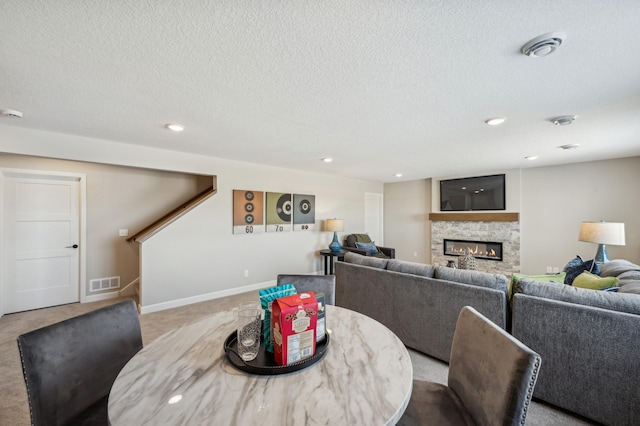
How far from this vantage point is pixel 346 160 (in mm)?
4324

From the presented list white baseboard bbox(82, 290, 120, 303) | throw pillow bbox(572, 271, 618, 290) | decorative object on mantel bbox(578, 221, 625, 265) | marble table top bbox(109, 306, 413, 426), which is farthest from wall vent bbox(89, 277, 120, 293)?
decorative object on mantel bbox(578, 221, 625, 265)

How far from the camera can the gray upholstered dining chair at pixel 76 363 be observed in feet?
3.31

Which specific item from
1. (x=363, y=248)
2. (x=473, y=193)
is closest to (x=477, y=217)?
(x=473, y=193)

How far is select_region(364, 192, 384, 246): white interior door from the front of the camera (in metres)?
6.96

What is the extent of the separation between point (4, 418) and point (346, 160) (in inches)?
165

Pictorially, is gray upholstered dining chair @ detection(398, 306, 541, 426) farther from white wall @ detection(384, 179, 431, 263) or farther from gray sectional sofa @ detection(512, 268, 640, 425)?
white wall @ detection(384, 179, 431, 263)

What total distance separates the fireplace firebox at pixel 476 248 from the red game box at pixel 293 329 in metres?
5.71

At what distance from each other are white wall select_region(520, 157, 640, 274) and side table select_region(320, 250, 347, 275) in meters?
3.56

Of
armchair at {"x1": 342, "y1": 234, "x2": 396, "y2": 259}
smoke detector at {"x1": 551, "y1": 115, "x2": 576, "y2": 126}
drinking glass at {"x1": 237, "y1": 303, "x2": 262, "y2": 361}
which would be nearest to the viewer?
drinking glass at {"x1": 237, "y1": 303, "x2": 262, "y2": 361}

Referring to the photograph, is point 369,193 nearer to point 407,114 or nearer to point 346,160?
point 346,160

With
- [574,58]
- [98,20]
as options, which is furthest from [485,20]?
[98,20]

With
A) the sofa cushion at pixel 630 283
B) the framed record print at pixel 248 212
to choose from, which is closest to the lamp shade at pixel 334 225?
the framed record print at pixel 248 212

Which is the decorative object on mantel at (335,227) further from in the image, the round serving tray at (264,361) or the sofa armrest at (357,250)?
the round serving tray at (264,361)

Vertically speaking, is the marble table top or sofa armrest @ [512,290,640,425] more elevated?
the marble table top
